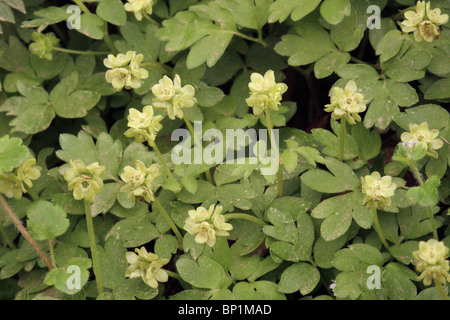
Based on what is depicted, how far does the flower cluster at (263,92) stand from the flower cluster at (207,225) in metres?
0.35

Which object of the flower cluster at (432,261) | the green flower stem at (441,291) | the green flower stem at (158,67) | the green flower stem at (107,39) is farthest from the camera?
the green flower stem at (107,39)

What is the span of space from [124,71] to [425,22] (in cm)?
102

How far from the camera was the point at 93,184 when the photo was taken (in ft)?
5.11

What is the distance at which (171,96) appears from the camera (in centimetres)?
170

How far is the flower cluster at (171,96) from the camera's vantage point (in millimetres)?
1704

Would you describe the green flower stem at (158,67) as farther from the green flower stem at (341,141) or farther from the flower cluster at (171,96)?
the green flower stem at (341,141)

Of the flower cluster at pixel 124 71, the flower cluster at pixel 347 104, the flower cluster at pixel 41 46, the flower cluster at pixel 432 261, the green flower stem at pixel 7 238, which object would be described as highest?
the flower cluster at pixel 124 71

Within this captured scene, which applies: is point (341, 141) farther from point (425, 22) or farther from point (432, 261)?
point (432, 261)

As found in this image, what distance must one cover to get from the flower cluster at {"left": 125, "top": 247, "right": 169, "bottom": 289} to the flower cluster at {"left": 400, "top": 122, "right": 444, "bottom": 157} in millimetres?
843

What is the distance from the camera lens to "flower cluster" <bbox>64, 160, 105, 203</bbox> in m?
1.53

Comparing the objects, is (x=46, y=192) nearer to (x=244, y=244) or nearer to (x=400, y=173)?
(x=244, y=244)

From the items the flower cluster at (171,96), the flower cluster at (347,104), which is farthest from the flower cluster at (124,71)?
the flower cluster at (347,104)

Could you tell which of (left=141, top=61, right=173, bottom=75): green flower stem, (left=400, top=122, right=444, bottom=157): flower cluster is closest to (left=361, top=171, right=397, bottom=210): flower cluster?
(left=400, top=122, right=444, bottom=157): flower cluster
